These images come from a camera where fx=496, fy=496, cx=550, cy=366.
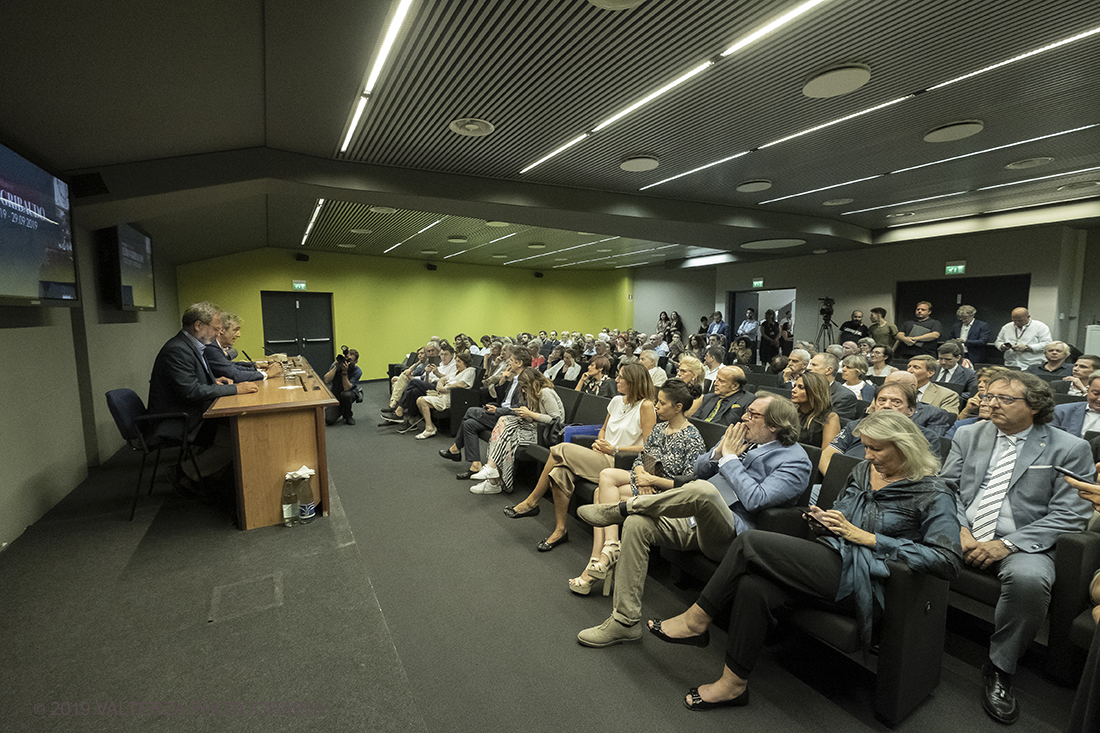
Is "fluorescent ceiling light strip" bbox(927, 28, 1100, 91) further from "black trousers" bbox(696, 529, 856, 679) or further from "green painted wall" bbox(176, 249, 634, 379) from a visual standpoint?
"green painted wall" bbox(176, 249, 634, 379)

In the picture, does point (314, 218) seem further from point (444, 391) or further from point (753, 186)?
point (753, 186)

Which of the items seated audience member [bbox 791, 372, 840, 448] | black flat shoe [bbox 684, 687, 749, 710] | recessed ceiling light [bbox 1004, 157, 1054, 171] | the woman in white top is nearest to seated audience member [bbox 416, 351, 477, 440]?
the woman in white top

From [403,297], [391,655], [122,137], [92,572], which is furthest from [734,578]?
[403,297]

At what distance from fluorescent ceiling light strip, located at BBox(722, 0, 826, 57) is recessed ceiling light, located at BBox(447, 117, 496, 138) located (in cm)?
203

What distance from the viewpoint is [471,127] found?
4.39m

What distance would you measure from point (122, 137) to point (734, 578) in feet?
16.5

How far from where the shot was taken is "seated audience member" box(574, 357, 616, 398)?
16.9 feet

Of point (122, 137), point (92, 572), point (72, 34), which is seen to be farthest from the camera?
point (122, 137)

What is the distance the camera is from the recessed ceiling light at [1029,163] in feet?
17.9

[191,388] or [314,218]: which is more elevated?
[314,218]

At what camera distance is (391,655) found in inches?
87.4

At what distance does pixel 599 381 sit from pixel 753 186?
3.53m

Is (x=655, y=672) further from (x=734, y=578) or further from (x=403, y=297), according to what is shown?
(x=403, y=297)

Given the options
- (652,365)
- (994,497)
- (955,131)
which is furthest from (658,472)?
(955,131)
